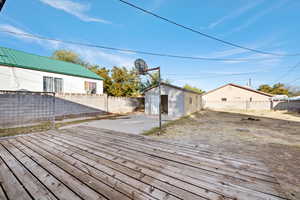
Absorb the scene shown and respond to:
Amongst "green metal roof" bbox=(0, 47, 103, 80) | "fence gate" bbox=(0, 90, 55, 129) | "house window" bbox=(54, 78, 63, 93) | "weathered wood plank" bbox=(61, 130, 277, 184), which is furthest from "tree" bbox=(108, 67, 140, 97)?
"weathered wood plank" bbox=(61, 130, 277, 184)

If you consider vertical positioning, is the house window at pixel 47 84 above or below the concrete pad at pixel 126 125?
above

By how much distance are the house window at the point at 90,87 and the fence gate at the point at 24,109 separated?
505 centimetres

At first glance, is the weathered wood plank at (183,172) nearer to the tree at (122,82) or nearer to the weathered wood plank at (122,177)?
the weathered wood plank at (122,177)

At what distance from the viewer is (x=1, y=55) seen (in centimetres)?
859

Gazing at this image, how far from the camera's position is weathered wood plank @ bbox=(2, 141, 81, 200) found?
4.98 ft

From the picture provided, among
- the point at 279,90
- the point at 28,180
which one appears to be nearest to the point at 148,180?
the point at 28,180

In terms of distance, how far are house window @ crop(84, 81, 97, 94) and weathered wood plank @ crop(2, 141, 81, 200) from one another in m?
11.3

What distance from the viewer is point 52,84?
10539 mm

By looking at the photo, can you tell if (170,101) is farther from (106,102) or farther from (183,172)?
(183,172)

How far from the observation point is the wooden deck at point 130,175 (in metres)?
1.54

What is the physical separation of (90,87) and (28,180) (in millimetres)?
12989

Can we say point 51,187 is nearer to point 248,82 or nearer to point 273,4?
point 273,4

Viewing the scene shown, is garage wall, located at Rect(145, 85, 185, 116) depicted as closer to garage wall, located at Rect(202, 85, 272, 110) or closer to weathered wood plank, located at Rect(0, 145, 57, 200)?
weathered wood plank, located at Rect(0, 145, 57, 200)

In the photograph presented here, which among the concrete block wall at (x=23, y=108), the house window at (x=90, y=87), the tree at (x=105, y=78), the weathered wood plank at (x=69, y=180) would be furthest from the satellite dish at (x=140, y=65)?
the tree at (x=105, y=78)
